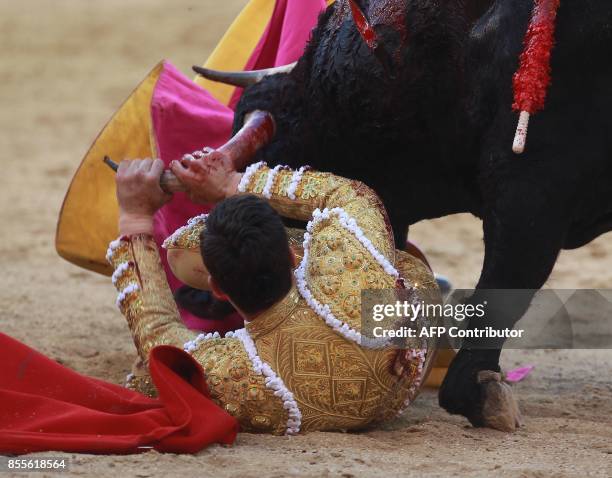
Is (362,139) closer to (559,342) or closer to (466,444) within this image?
(466,444)

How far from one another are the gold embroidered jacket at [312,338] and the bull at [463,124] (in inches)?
12.0

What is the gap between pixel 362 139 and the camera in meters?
3.40

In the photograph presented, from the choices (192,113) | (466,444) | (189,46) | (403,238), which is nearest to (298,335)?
(466,444)

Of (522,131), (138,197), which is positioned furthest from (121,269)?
(522,131)

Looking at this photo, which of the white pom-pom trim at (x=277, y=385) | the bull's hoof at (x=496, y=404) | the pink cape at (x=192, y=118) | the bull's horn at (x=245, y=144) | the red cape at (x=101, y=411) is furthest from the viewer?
the pink cape at (x=192, y=118)

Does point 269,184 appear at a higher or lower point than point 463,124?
lower

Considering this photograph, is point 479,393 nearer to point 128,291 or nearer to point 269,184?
point 269,184

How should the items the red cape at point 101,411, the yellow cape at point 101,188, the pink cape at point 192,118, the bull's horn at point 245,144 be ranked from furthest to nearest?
the yellow cape at point 101,188, the pink cape at point 192,118, the bull's horn at point 245,144, the red cape at point 101,411

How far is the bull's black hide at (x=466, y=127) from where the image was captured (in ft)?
9.53

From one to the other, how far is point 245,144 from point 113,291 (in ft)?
7.15

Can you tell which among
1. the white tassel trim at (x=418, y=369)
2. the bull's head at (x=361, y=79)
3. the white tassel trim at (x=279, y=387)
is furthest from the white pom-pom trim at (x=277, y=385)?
the bull's head at (x=361, y=79)

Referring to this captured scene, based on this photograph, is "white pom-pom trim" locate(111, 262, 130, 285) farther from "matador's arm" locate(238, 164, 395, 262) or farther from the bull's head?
the bull's head

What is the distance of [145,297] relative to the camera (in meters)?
2.90

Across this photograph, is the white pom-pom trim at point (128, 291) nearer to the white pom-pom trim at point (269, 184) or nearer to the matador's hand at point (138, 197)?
the matador's hand at point (138, 197)
